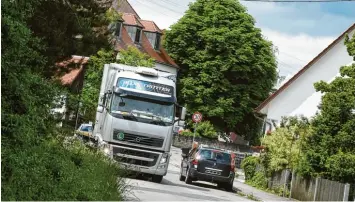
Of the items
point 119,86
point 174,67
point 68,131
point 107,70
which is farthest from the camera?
point 174,67

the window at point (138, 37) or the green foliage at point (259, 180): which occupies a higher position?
the window at point (138, 37)

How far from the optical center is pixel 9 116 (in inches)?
457

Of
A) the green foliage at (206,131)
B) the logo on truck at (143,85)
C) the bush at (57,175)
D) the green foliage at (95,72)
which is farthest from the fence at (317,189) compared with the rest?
the green foliage at (206,131)

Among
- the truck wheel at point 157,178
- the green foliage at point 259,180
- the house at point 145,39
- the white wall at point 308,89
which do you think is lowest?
the truck wheel at point 157,178

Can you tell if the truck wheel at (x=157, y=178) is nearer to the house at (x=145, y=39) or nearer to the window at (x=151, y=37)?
the house at (x=145, y=39)

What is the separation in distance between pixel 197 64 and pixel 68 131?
52.3 m

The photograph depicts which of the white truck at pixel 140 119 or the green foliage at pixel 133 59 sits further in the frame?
the green foliage at pixel 133 59

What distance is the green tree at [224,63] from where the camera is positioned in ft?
218

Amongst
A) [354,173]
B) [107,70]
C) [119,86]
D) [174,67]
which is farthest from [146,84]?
[174,67]

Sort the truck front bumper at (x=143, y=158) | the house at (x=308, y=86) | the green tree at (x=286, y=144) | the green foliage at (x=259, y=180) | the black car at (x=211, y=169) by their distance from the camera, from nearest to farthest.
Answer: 1. the truck front bumper at (x=143, y=158)
2. the black car at (x=211, y=169)
3. the green tree at (x=286, y=144)
4. the green foliage at (x=259, y=180)
5. the house at (x=308, y=86)

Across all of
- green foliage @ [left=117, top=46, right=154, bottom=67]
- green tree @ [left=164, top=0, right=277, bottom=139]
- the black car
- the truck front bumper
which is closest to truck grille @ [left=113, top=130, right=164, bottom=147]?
the truck front bumper

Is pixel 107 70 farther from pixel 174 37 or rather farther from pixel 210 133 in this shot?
pixel 174 37

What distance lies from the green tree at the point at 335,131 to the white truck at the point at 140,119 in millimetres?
5529

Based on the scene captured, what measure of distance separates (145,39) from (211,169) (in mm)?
47622
